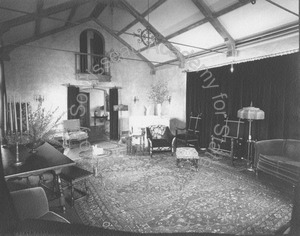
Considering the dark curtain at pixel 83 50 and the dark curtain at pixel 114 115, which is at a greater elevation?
the dark curtain at pixel 83 50

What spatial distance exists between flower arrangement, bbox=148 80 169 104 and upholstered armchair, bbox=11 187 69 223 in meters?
7.26

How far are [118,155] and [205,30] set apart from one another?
4.67m

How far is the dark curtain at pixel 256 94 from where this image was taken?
15.8 ft

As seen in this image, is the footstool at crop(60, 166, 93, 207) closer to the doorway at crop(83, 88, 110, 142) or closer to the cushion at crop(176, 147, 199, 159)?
the cushion at crop(176, 147, 199, 159)

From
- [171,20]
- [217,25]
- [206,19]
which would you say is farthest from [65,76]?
[217,25]

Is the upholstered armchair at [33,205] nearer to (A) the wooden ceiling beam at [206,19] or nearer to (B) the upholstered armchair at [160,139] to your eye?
(B) the upholstered armchair at [160,139]

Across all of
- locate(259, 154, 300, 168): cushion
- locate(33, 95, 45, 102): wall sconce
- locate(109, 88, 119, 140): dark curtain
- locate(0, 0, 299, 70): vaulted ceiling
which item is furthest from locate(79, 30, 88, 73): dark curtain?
locate(259, 154, 300, 168): cushion

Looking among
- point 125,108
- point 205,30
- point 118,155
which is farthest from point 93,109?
point 205,30

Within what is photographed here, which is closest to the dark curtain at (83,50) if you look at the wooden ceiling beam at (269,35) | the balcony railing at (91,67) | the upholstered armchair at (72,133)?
the balcony railing at (91,67)

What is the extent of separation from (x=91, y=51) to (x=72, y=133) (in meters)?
3.69

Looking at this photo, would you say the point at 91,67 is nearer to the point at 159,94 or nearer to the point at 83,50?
the point at 83,50

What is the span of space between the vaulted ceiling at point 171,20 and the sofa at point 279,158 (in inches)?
93.8

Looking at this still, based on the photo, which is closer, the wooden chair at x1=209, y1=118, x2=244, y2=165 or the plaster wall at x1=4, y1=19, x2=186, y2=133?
the wooden chair at x1=209, y1=118, x2=244, y2=165

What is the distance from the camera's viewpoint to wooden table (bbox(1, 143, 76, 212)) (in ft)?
8.15
